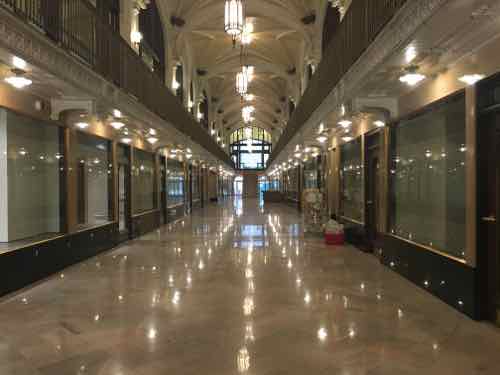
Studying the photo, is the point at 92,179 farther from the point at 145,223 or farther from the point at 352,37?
the point at 352,37

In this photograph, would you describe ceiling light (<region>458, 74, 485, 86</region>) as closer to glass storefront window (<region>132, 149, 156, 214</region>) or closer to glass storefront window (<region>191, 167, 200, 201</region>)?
glass storefront window (<region>132, 149, 156, 214</region>)

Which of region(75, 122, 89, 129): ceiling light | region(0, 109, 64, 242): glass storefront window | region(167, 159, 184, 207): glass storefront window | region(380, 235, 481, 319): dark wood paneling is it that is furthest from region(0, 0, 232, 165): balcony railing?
region(380, 235, 481, 319): dark wood paneling

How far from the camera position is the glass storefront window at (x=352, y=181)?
9555 mm

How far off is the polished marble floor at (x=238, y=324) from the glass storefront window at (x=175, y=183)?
9210 millimetres

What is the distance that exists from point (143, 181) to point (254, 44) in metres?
12.9

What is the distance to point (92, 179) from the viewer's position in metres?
9.06

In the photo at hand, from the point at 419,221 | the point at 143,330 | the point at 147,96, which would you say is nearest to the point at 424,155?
the point at 419,221

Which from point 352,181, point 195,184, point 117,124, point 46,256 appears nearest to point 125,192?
point 117,124

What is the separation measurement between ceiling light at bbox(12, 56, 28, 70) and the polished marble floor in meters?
2.78

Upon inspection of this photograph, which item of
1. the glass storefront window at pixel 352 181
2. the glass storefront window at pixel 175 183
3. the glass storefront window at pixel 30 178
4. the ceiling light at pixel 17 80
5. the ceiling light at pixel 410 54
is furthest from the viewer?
the glass storefront window at pixel 175 183

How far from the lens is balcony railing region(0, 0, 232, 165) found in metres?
5.59

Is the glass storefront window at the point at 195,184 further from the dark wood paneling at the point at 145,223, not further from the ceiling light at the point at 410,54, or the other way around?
the ceiling light at the point at 410,54

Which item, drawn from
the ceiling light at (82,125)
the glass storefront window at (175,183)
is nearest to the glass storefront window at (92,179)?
the ceiling light at (82,125)

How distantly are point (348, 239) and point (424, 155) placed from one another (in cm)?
412
